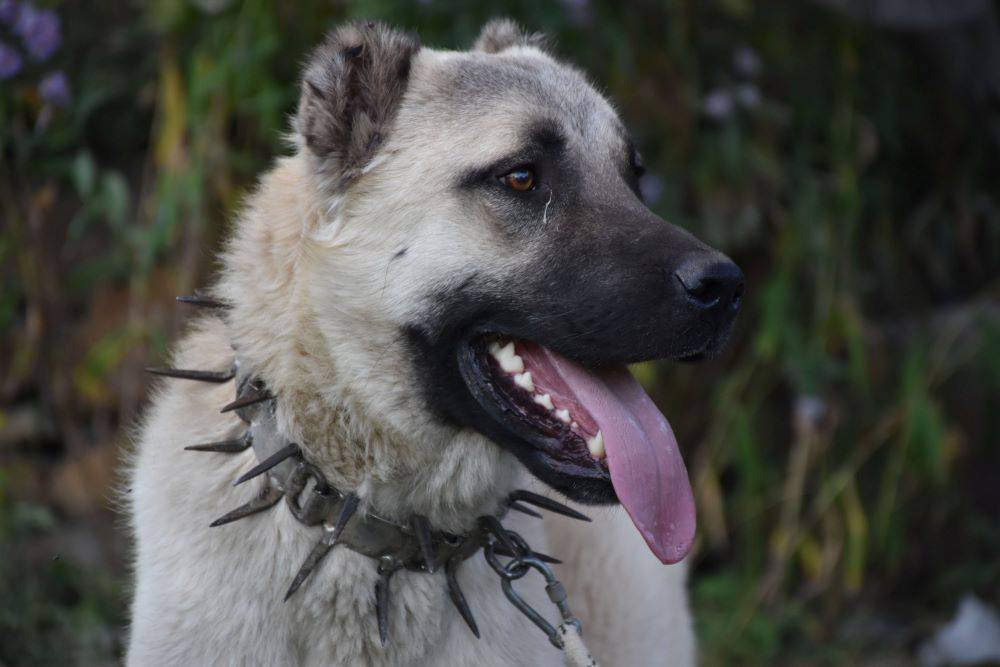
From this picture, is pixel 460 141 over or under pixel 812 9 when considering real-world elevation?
over

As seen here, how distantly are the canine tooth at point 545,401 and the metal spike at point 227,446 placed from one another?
635 mm

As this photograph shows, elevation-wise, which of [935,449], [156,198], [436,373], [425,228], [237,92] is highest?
[425,228]

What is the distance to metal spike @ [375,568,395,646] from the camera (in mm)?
2334

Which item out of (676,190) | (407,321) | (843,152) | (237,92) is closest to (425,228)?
(407,321)

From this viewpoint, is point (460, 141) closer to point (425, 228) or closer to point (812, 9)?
point (425, 228)

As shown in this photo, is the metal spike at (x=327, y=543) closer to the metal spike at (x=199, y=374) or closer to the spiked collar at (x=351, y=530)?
the spiked collar at (x=351, y=530)

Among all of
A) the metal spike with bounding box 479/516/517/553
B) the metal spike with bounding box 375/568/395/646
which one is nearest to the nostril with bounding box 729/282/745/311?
the metal spike with bounding box 479/516/517/553

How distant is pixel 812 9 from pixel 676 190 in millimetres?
1184

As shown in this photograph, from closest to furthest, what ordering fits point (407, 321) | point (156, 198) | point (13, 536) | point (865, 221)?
point (407, 321)
point (13, 536)
point (156, 198)
point (865, 221)

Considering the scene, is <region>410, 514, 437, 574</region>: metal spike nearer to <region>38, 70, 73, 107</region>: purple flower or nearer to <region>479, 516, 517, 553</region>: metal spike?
<region>479, 516, 517, 553</region>: metal spike

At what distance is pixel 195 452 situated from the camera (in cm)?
253

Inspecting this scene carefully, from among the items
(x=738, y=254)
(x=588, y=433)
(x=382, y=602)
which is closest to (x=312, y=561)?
(x=382, y=602)

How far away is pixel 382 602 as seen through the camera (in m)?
2.37

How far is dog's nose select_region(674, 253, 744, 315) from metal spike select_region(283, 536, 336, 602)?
36.1 inches
